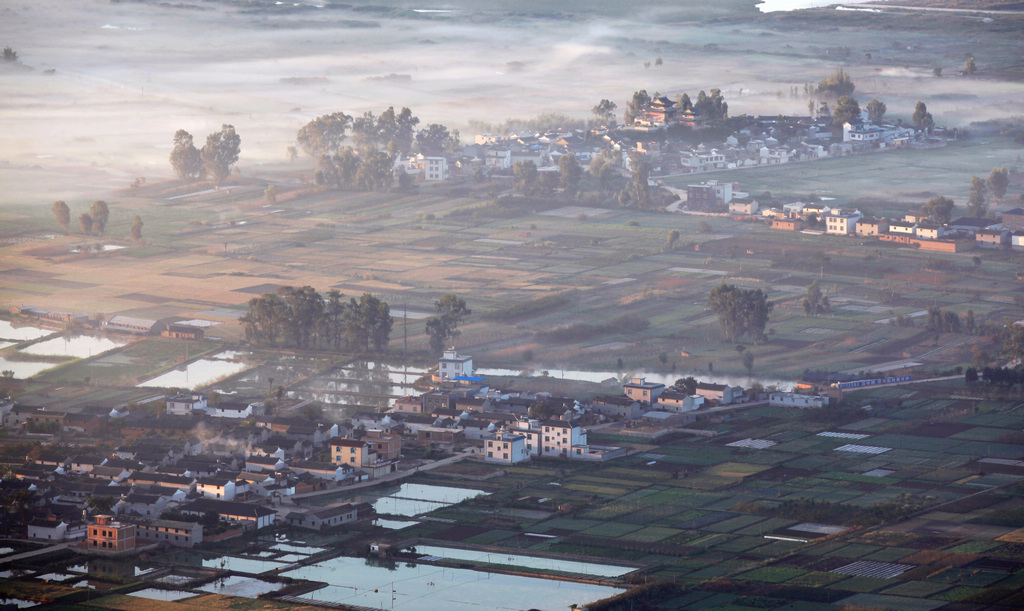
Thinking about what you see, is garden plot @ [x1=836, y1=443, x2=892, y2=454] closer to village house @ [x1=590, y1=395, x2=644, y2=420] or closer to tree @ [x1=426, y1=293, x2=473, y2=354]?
village house @ [x1=590, y1=395, x2=644, y2=420]

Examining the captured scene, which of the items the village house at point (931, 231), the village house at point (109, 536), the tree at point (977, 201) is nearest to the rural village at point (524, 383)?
the village house at point (109, 536)

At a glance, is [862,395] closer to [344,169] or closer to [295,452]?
[295,452]

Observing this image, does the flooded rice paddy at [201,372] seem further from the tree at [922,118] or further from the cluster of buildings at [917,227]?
the tree at [922,118]

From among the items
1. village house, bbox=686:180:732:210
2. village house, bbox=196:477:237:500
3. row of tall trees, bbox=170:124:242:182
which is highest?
row of tall trees, bbox=170:124:242:182

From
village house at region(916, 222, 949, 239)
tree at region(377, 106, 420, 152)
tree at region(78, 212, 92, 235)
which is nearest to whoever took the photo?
village house at region(916, 222, 949, 239)

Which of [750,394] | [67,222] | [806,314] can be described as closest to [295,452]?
[750,394]

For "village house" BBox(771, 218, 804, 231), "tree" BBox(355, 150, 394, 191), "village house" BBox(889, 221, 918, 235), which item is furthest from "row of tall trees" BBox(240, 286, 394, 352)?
"tree" BBox(355, 150, 394, 191)
